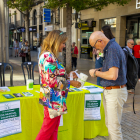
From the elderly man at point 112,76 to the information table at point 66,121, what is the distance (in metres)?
0.78

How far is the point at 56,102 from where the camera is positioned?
101 inches

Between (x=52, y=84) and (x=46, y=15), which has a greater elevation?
(x=46, y=15)

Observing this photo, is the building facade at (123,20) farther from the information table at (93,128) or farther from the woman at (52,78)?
the woman at (52,78)

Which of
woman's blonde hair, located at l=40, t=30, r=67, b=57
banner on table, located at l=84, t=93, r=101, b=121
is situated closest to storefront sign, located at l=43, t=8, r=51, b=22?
banner on table, located at l=84, t=93, r=101, b=121

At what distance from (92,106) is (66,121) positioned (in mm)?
551

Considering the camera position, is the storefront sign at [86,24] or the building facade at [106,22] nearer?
the building facade at [106,22]

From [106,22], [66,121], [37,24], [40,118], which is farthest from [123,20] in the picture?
[37,24]

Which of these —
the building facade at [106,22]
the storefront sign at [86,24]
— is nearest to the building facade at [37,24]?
the building facade at [106,22]

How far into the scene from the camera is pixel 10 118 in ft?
9.53

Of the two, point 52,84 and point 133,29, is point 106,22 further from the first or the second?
point 52,84

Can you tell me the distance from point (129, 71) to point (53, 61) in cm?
126

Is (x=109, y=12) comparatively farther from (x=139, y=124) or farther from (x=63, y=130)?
(x=63, y=130)

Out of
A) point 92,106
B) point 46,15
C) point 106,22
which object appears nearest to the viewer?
point 92,106

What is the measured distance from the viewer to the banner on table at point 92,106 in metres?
3.52
